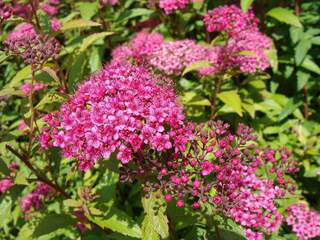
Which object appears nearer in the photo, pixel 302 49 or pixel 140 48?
pixel 140 48

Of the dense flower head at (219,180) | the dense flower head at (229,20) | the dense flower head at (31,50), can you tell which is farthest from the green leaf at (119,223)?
the dense flower head at (229,20)

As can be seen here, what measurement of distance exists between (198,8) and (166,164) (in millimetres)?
2395

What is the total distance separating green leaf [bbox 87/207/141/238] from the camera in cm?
270

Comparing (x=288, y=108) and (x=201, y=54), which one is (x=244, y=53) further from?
(x=288, y=108)

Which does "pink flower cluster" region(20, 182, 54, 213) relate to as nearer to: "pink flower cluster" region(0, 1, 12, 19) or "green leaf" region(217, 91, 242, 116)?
"pink flower cluster" region(0, 1, 12, 19)

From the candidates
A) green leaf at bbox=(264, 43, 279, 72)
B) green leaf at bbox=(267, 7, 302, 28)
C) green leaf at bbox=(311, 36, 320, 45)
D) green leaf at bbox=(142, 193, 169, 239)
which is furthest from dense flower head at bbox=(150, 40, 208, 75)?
green leaf at bbox=(142, 193, 169, 239)

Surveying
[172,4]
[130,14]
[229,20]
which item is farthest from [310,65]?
[130,14]

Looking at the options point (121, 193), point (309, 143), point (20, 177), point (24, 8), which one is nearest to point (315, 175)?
point (309, 143)

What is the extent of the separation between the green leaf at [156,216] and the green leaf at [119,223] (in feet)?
0.99

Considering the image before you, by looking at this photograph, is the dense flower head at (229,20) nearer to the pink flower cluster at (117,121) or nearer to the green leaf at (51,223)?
the pink flower cluster at (117,121)

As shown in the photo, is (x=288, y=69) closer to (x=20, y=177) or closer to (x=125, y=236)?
(x=125, y=236)

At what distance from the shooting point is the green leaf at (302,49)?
3975mm

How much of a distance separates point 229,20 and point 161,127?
1.70 m

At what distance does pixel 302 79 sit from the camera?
13.4 feet
